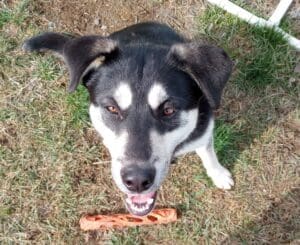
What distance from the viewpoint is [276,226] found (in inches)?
157

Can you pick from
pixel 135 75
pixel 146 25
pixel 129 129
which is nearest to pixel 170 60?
pixel 135 75

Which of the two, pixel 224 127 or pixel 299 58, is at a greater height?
pixel 299 58

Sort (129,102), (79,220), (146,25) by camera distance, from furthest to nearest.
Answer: (79,220)
(146,25)
(129,102)

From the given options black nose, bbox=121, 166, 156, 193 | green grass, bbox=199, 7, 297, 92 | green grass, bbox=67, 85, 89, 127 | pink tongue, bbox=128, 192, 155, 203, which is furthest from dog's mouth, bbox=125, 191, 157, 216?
green grass, bbox=199, 7, 297, 92

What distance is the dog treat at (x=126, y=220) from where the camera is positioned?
155 inches

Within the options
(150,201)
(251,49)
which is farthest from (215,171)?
(251,49)

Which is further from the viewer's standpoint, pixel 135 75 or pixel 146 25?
pixel 146 25

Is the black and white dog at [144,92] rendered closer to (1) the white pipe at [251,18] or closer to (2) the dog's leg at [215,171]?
(2) the dog's leg at [215,171]

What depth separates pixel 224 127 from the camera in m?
4.20

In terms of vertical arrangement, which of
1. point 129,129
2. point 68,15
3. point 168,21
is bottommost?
point 68,15

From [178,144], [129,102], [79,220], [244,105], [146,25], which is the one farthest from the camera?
[244,105]

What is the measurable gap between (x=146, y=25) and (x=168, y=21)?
101 cm

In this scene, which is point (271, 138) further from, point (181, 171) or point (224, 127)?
point (181, 171)

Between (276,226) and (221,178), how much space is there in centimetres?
59
